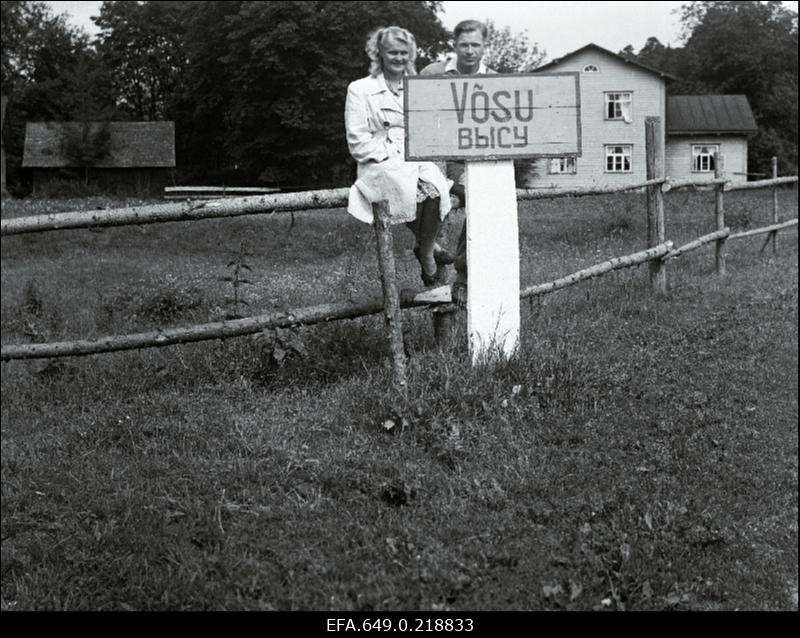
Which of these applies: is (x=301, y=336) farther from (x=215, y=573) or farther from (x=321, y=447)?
(x=215, y=573)

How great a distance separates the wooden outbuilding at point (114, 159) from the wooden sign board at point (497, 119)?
3832 centimetres

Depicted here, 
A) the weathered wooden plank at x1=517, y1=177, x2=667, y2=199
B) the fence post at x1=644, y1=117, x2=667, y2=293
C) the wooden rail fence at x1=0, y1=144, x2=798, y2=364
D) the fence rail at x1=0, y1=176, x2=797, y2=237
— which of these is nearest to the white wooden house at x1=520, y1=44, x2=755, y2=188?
the fence post at x1=644, y1=117, x2=667, y2=293

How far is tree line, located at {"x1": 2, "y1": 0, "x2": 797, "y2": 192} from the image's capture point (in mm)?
26500

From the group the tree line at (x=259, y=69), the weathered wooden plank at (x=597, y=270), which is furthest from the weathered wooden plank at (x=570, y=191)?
the tree line at (x=259, y=69)

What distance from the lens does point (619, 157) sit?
39.5m

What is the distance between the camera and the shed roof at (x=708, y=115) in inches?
1633

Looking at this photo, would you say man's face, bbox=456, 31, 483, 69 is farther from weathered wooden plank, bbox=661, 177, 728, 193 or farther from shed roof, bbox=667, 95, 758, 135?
shed roof, bbox=667, 95, 758, 135

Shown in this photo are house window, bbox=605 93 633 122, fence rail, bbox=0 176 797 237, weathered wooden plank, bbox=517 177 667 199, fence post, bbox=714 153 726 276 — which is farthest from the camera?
house window, bbox=605 93 633 122

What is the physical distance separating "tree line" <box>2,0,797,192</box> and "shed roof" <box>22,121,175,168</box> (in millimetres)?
1125

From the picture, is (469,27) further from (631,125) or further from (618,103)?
(631,125)

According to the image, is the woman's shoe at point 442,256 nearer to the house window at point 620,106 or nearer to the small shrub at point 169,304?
the small shrub at point 169,304

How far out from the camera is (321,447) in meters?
4.43

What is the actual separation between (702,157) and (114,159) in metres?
27.2

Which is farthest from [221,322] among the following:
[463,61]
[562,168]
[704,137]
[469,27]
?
[704,137]
